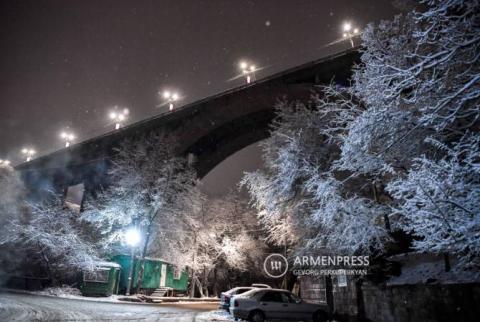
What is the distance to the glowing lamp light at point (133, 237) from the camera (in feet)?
77.7

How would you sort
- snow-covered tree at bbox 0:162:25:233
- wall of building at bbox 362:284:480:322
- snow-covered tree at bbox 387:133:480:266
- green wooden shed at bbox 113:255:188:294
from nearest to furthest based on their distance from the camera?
snow-covered tree at bbox 387:133:480:266 → wall of building at bbox 362:284:480:322 → green wooden shed at bbox 113:255:188:294 → snow-covered tree at bbox 0:162:25:233

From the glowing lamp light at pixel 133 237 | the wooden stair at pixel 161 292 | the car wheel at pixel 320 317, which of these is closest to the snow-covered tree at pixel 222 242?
the wooden stair at pixel 161 292

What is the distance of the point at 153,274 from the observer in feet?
93.1

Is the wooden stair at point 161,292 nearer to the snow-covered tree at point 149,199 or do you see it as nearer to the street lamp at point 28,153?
the snow-covered tree at point 149,199

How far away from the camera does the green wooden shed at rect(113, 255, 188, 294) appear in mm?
27469

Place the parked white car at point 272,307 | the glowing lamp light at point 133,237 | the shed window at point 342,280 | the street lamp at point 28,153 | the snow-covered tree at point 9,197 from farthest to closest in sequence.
A: 1. the street lamp at point 28,153
2. the snow-covered tree at point 9,197
3. the glowing lamp light at point 133,237
4. the shed window at point 342,280
5. the parked white car at point 272,307

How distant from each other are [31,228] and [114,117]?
20.3m

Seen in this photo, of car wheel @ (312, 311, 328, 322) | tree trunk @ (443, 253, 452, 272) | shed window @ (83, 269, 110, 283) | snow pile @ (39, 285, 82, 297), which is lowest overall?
car wheel @ (312, 311, 328, 322)

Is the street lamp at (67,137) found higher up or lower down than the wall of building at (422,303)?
higher up

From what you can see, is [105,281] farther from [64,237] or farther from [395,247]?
[395,247]

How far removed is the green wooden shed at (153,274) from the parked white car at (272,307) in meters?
15.0

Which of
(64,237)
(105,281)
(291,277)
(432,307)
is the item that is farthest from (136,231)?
(432,307)

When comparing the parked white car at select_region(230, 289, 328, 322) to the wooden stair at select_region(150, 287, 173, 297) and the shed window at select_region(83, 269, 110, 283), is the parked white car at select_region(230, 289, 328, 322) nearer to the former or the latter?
the shed window at select_region(83, 269, 110, 283)

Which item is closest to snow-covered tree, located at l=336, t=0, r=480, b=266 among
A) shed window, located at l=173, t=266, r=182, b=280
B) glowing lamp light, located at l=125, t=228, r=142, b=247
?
glowing lamp light, located at l=125, t=228, r=142, b=247
